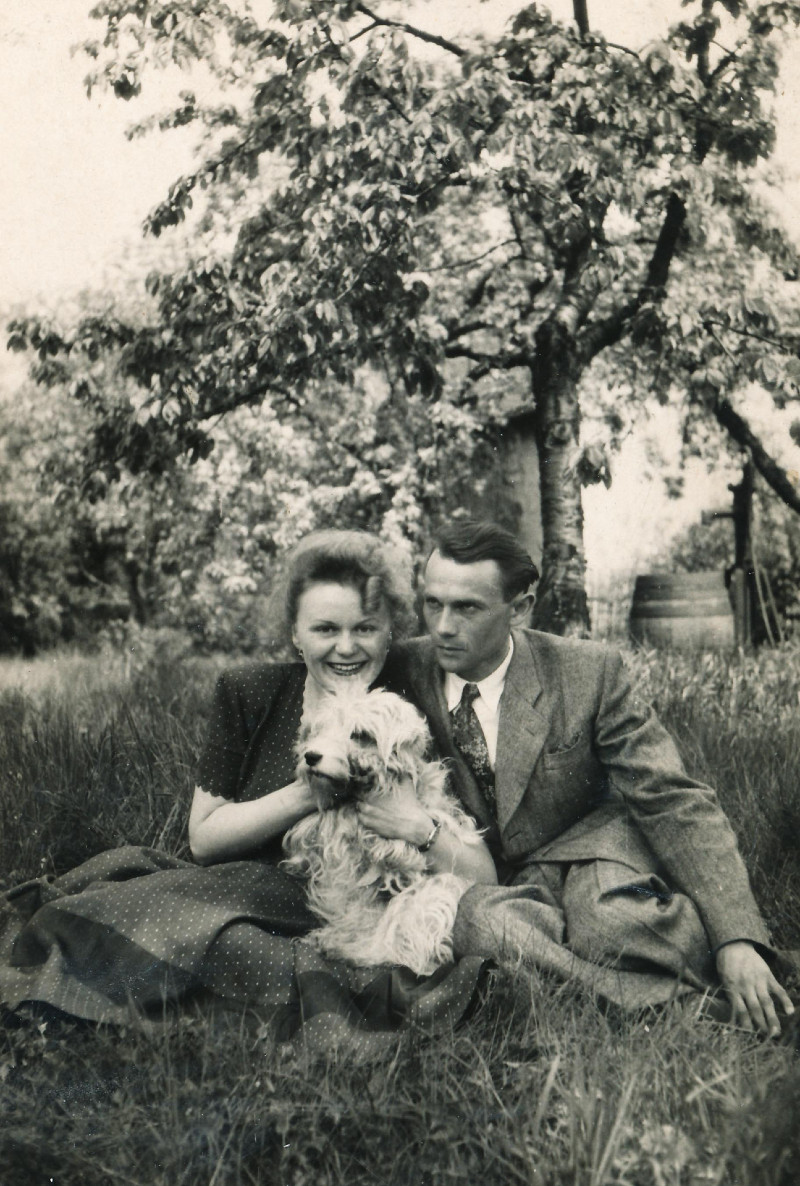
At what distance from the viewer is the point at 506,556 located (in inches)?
119

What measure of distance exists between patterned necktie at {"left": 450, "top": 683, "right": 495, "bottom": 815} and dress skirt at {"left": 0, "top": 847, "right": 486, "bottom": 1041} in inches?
24.8

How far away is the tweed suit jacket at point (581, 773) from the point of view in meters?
2.94

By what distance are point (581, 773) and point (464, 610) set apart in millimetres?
609

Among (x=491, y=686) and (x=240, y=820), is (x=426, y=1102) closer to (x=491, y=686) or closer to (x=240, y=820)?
(x=240, y=820)

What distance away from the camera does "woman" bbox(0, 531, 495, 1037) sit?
2703 millimetres

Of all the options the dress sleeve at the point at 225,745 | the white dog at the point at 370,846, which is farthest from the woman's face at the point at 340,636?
the dress sleeve at the point at 225,745

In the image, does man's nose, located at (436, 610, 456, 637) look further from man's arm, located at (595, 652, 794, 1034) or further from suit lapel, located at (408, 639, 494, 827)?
man's arm, located at (595, 652, 794, 1034)

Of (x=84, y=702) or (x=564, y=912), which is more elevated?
(x=84, y=702)

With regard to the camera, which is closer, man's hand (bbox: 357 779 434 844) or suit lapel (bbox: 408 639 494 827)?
man's hand (bbox: 357 779 434 844)

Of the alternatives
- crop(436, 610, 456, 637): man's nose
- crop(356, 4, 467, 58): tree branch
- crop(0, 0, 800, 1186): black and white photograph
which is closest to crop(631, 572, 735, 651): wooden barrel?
crop(0, 0, 800, 1186): black and white photograph

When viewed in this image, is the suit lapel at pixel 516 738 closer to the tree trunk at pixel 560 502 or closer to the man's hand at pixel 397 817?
the man's hand at pixel 397 817

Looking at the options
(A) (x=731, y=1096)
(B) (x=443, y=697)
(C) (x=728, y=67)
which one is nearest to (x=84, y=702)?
(B) (x=443, y=697)

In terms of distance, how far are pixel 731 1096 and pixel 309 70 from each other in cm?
473

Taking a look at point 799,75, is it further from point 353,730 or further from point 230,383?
point 353,730
